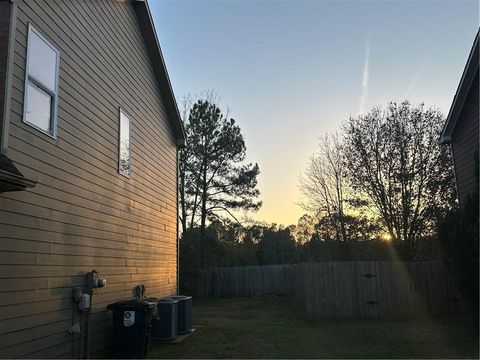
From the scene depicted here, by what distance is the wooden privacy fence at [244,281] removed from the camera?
28.5 metres

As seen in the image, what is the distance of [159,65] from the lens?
1343cm

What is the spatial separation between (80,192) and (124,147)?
247cm

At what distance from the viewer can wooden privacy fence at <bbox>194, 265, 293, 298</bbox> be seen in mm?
28547

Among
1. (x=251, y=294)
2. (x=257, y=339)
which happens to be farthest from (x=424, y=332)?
(x=251, y=294)

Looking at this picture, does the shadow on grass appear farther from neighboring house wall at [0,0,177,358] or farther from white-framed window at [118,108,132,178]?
white-framed window at [118,108,132,178]

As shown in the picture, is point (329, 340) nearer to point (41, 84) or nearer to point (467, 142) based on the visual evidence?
point (467, 142)

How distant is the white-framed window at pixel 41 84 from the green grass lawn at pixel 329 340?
4.73 meters

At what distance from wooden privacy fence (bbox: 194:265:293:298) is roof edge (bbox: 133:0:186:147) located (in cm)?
1501

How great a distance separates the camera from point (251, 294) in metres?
28.6

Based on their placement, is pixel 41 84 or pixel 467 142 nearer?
pixel 41 84

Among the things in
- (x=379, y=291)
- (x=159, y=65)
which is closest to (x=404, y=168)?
(x=379, y=291)

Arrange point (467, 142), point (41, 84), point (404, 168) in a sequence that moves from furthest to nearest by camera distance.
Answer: point (404, 168) < point (467, 142) < point (41, 84)

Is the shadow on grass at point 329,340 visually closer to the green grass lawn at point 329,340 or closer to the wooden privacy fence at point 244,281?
the green grass lawn at point 329,340

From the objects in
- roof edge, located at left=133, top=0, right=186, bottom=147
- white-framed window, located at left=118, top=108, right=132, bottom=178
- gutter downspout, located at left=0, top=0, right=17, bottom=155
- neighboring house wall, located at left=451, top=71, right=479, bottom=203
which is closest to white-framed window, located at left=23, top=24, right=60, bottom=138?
gutter downspout, located at left=0, top=0, right=17, bottom=155
